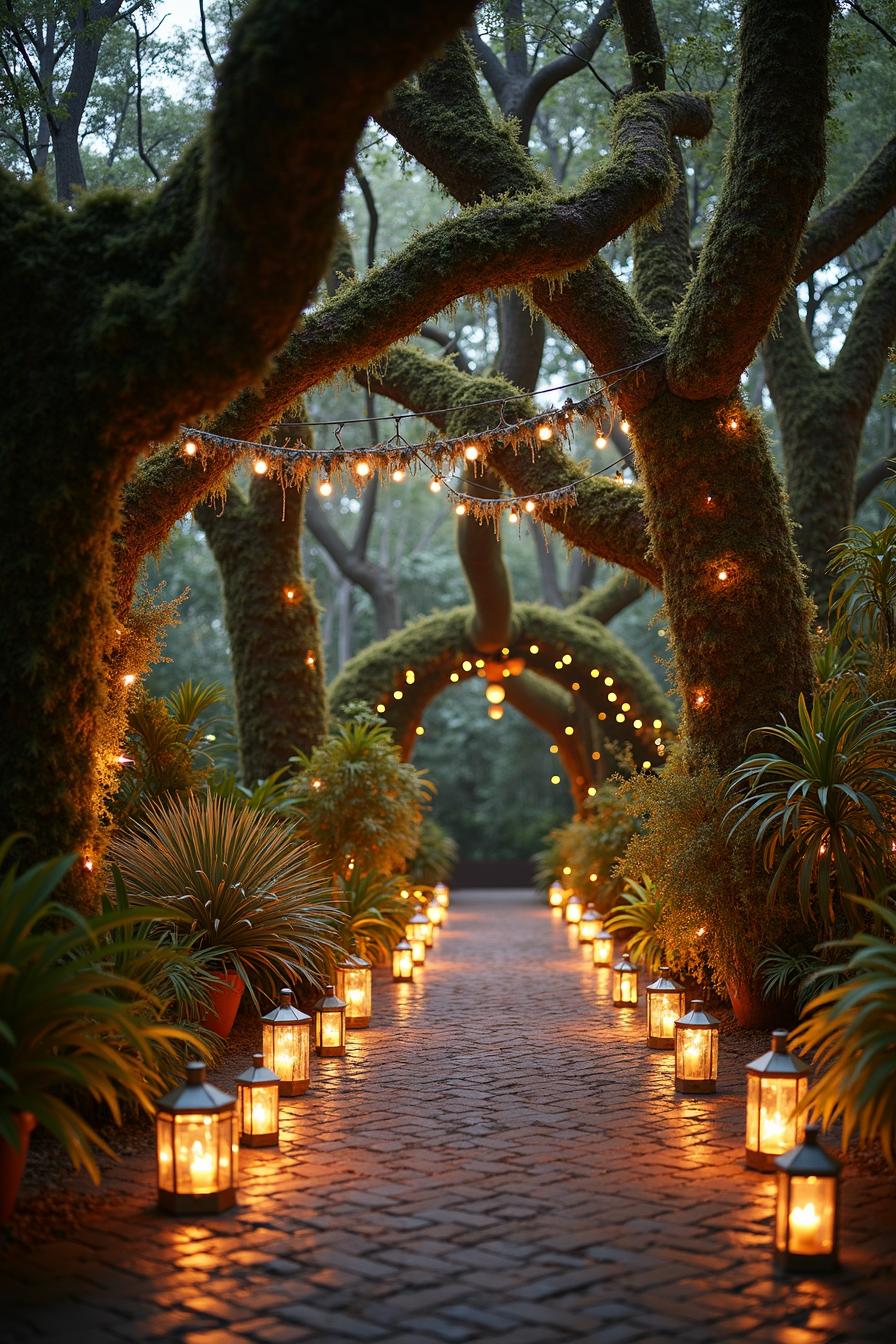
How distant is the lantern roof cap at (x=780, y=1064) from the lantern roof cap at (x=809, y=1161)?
0.73 metres

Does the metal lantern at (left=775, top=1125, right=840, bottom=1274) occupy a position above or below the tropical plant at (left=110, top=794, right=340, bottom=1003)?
below

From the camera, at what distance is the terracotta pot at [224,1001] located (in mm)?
6227

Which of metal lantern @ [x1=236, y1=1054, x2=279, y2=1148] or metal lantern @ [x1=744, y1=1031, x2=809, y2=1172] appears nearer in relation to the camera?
metal lantern @ [x1=744, y1=1031, x2=809, y2=1172]

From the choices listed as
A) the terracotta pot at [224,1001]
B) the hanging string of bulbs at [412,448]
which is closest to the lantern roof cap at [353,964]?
the terracotta pot at [224,1001]

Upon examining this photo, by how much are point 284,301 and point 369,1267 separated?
3015 mm

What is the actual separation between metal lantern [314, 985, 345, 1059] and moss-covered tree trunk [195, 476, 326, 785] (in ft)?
15.1

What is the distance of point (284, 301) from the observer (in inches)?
156

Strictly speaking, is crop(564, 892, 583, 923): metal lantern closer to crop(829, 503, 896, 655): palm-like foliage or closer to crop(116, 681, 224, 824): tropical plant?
crop(116, 681, 224, 824): tropical plant

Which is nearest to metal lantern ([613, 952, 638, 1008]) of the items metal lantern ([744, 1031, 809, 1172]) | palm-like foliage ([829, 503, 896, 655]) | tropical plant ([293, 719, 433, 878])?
tropical plant ([293, 719, 433, 878])

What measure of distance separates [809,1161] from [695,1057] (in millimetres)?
2101

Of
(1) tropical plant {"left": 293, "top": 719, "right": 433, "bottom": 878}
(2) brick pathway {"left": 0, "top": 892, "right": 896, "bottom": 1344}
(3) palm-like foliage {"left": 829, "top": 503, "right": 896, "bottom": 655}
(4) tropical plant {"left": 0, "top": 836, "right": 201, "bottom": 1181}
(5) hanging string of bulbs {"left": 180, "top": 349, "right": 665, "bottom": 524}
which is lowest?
(2) brick pathway {"left": 0, "top": 892, "right": 896, "bottom": 1344}

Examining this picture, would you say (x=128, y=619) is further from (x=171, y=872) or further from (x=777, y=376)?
(x=777, y=376)

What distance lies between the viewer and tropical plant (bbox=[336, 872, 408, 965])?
8.53 m

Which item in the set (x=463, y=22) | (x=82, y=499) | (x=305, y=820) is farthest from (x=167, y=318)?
(x=305, y=820)
